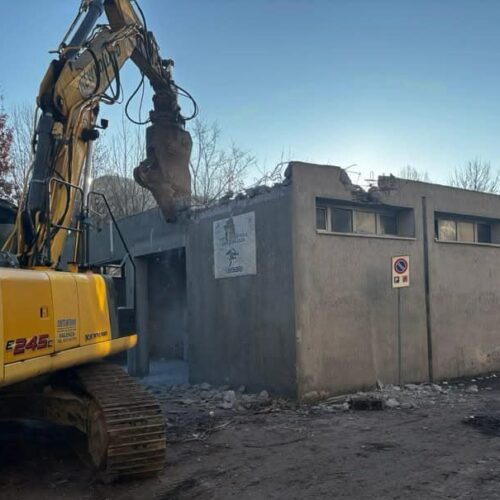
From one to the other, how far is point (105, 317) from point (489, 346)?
1022cm

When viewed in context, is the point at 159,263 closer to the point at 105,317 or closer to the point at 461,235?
the point at 461,235

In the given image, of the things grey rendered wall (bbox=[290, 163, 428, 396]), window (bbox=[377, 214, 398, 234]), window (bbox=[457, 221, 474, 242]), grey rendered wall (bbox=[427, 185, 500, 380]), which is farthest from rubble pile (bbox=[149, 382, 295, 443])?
window (bbox=[457, 221, 474, 242])

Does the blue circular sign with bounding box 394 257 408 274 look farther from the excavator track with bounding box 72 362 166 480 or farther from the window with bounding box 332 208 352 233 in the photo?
the excavator track with bounding box 72 362 166 480

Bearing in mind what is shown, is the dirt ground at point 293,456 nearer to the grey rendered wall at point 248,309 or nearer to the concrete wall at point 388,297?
the grey rendered wall at point 248,309

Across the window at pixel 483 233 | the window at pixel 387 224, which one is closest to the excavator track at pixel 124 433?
the window at pixel 387 224

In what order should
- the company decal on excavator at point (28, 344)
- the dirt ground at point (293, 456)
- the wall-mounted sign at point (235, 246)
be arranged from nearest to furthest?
the company decal on excavator at point (28, 344), the dirt ground at point (293, 456), the wall-mounted sign at point (235, 246)

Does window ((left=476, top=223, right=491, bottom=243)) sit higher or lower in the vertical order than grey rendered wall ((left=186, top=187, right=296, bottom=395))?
higher

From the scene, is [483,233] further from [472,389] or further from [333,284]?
[333,284]

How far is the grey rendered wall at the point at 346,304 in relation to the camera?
10.5 meters

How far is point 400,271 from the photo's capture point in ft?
38.2

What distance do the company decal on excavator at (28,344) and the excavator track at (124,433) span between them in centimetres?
99

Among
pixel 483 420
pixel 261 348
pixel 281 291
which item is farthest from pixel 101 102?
pixel 483 420

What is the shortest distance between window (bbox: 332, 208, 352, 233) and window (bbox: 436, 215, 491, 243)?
9.38 feet

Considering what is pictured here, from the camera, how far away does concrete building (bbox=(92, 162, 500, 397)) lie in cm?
1059
